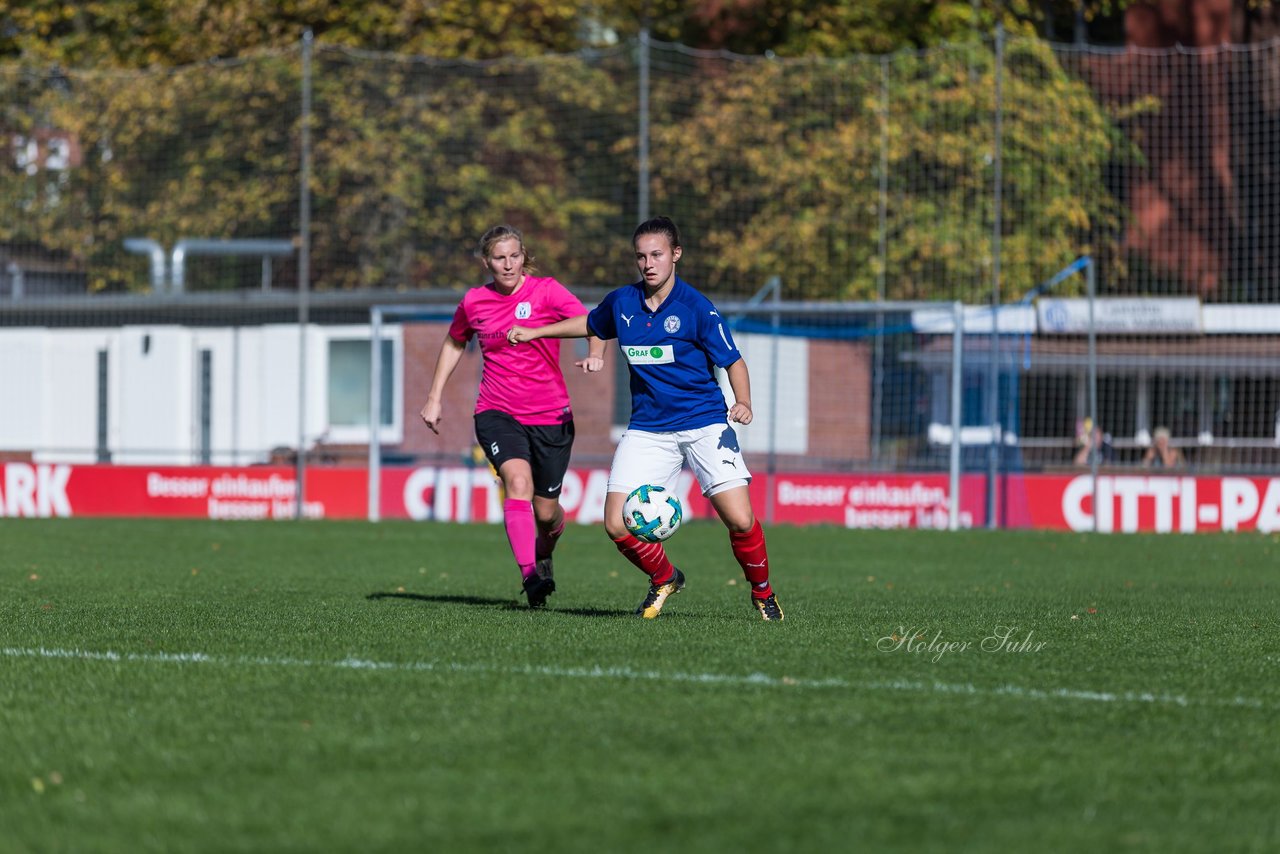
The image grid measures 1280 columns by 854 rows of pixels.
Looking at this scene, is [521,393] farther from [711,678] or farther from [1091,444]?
[1091,444]

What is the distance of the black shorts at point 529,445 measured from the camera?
975 centimetres

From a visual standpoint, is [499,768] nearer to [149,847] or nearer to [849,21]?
[149,847]

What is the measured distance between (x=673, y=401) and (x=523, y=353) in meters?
1.51

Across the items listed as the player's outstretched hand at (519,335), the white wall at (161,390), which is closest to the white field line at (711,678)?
the player's outstretched hand at (519,335)

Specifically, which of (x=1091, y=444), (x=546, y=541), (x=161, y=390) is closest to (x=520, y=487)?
(x=546, y=541)

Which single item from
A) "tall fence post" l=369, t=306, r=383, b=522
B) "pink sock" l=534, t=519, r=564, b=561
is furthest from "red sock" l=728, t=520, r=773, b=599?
"tall fence post" l=369, t=306, r=383, b=522

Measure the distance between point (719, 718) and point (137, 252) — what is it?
86.1 ft

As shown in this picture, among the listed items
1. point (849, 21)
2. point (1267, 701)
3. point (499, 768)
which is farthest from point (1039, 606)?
point (849, 21)

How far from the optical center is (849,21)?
110 feet

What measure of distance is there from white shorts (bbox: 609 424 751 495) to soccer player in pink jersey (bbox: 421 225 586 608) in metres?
1.15

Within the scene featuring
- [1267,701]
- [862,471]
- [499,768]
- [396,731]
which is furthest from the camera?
[862,471]

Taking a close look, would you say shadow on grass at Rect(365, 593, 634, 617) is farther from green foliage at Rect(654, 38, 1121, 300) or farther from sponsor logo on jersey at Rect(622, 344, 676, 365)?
green foliage at Rect(654, 38, 1121, 300)

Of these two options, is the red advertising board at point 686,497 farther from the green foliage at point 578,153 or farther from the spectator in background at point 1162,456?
the green foliage at point 578,153

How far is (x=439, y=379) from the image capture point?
9.88m
